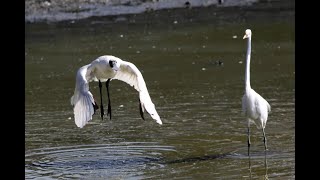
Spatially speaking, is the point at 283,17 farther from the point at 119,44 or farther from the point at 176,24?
the point at 119,44

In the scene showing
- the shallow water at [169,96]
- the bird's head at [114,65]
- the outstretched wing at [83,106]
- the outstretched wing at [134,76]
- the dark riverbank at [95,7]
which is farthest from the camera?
the dark riverbank at [95,7]

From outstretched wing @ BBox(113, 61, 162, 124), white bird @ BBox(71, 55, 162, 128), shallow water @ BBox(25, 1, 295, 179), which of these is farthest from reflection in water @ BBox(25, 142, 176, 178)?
outstretched wing @ BBox(113, 61, 162, 124)

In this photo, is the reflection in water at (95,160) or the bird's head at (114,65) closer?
the reflection in water at (95,160)

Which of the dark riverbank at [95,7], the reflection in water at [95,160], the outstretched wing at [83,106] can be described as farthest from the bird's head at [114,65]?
the dark riverbank at [95,7]

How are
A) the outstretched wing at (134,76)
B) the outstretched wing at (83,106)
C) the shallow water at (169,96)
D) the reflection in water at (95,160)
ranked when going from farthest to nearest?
the shallow water at (169,96) → the outstretched wing at (134,76) → the reflection in water at (95,160) → the outstretched wing at (83,106)

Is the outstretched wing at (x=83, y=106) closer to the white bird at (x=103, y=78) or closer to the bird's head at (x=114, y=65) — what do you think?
the white bird at (x=103, y=78)

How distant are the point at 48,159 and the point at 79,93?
4.92ft

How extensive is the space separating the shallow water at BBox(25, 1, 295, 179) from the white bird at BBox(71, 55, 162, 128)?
29.7 inches

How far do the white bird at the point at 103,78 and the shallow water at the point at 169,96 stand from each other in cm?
75

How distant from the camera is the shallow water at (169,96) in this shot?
8828 millimetres

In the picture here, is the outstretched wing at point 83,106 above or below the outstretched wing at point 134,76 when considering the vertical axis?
below

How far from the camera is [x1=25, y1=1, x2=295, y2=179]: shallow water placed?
29.0ft

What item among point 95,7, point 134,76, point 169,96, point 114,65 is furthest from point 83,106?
point 95,7

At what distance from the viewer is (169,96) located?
508 inches
